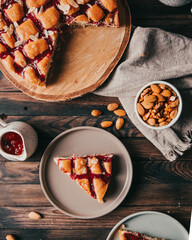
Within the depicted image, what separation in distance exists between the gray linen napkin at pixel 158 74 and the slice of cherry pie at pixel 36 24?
10.5 inches

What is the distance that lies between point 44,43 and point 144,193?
1405 millimetres

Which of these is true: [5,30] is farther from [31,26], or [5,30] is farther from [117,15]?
[117,15]

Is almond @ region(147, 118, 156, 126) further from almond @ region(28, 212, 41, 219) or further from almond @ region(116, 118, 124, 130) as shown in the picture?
almond @ region(28, 212, 41, 219)

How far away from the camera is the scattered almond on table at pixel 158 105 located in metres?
1.92

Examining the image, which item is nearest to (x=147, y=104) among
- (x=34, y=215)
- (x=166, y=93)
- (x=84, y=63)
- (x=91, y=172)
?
(x=166, y=93)

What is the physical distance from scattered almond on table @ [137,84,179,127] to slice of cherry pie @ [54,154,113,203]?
450 mm

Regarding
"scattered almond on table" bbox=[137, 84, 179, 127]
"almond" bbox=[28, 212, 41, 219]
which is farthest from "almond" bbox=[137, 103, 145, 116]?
"almond" bbox=[28, 212, 41, 219]

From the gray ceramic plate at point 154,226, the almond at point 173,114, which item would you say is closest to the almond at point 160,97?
the almond at point 173,114

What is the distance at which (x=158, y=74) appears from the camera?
6.59 ft

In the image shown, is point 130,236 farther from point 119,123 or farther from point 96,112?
point 96,112

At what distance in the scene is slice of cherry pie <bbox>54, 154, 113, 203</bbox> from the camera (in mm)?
2088

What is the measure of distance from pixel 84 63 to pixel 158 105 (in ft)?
2.08

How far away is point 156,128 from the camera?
1.94 metres

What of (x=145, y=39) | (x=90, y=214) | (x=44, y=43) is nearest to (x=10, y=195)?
(x=90, y=214)
